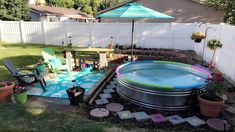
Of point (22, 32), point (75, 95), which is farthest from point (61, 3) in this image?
point (75, 95)

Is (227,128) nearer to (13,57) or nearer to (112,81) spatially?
(112,81)

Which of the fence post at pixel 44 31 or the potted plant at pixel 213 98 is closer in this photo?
the potted plant at pixel 213 98

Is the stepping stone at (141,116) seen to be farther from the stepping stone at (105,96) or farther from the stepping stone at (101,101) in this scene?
the stepping stone at (105,96)

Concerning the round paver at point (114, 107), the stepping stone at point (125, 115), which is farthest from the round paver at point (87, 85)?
the stepping stone at point (125, 115)

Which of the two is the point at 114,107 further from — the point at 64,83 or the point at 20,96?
the point at 64,83

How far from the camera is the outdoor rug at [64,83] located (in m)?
5.73

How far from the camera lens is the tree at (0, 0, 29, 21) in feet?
62.4

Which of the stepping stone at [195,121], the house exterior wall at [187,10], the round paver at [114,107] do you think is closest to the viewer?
the stepping stone at [195,121]

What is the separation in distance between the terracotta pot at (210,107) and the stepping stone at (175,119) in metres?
0.56

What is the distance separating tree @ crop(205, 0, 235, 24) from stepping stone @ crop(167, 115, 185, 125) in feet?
40.8

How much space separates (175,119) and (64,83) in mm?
3730

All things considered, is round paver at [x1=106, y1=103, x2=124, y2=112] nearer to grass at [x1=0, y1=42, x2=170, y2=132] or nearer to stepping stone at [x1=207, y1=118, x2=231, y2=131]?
grass at [x1=0, y1=42, x2=170, y2=132]

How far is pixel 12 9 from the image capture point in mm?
19562

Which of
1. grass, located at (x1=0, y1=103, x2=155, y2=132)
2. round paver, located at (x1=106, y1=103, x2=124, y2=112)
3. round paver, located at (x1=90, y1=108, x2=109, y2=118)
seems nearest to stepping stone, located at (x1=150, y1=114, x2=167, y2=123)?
grass, located at (x1=0, y1=103, x2=155, y2=132)
